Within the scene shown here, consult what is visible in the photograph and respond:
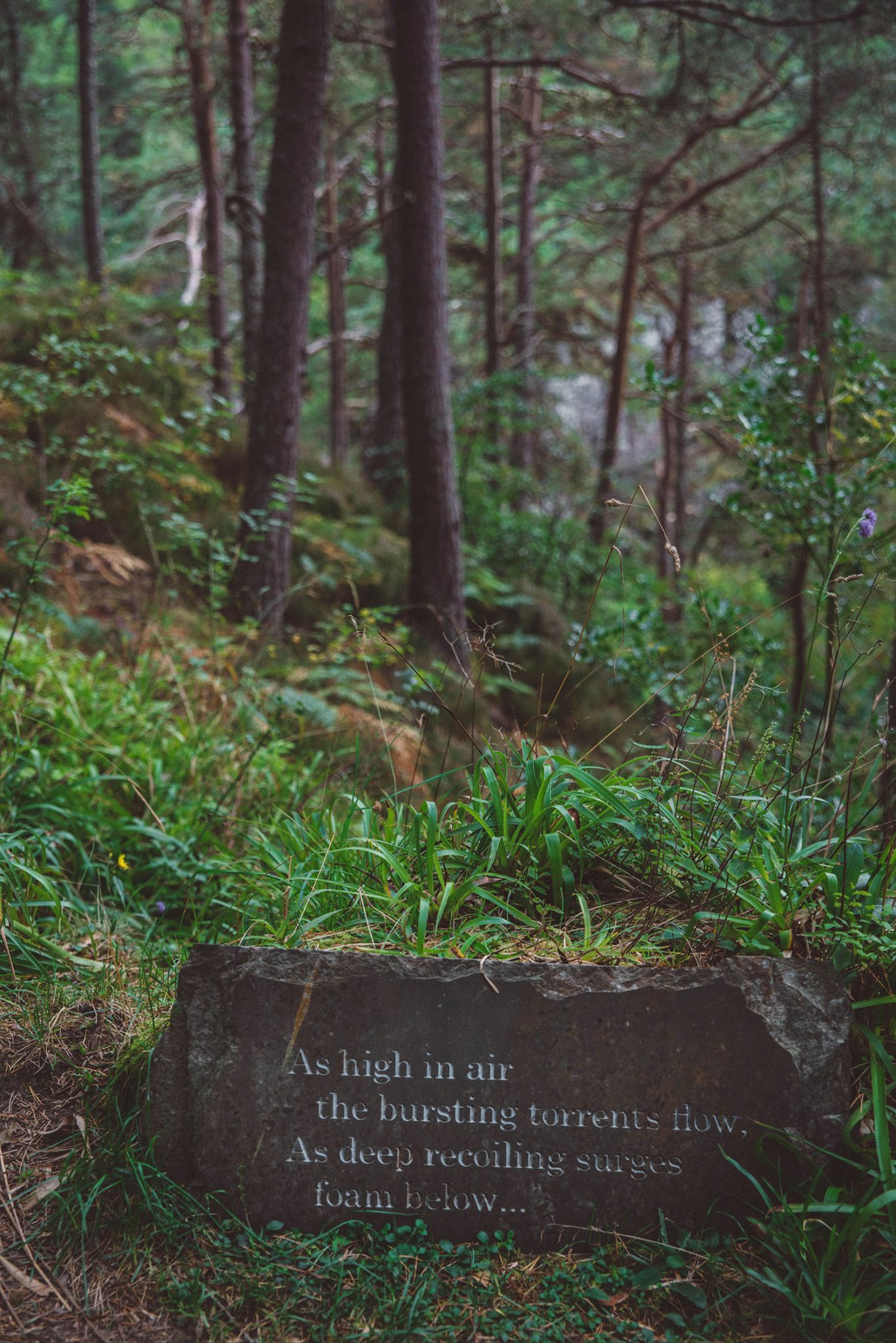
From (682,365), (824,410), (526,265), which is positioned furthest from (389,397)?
(824,410)

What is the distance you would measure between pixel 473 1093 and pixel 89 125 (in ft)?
37.7

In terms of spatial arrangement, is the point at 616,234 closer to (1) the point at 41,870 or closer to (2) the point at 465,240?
(2) the point at 465,240

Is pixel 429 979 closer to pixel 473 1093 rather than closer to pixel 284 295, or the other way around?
pixel 473 1093

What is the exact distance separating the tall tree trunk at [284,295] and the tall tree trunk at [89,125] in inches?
190

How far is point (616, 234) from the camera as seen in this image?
564 inches

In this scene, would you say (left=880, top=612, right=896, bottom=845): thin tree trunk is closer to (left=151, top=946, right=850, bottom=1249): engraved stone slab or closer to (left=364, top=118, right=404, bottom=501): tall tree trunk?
(left=151, top=946, right=850, bottom=1249): engraved stone slab

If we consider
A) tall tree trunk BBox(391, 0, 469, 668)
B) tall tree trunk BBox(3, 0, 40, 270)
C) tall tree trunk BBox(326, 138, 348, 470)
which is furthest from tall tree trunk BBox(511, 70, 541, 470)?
tall tree trunk BBox(3, 0, 40, 270)

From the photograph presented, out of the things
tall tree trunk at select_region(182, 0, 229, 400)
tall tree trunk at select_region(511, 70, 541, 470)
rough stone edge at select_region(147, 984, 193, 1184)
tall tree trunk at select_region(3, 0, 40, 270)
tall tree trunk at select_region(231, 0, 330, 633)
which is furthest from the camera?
tall tree trunk at select_region(511, 70, 541, 470)

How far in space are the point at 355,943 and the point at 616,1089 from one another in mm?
812

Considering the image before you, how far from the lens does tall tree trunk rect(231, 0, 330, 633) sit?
20.4 feet

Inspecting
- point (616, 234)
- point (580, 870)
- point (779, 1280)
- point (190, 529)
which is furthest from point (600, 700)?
point (616, 234)

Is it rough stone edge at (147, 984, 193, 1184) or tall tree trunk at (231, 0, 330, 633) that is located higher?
tall tree trunk at (231, 0, 330, 633)

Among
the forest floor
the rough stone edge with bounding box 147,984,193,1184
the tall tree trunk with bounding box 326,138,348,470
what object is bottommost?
the forest floor

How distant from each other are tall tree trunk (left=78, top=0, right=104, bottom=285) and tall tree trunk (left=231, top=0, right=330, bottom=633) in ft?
15.9
